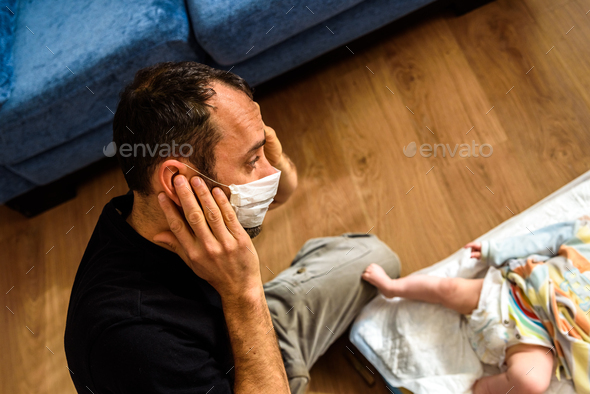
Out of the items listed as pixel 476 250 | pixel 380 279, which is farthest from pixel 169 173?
pixel 476 250

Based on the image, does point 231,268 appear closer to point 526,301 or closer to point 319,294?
point 319,294

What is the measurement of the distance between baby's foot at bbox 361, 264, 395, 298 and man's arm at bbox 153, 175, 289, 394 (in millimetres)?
484

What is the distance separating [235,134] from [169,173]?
6.1 inches

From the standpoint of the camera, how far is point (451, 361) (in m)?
1.19

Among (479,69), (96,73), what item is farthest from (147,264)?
(479,69)

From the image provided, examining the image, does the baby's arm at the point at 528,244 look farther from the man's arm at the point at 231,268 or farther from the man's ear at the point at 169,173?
the man's ear at the point at 169,173

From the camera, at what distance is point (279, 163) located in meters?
1.20

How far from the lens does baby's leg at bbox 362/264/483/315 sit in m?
1.22

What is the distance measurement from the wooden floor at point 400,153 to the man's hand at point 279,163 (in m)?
0.36

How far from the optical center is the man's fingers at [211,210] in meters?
0.84

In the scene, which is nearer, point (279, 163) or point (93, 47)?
point (279, 163)

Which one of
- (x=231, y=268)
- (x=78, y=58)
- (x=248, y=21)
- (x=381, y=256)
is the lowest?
(x=381, y=256)

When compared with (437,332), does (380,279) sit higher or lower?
higher

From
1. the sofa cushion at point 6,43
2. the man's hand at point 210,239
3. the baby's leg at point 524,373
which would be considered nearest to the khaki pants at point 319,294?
the man's hand at point 210,239
